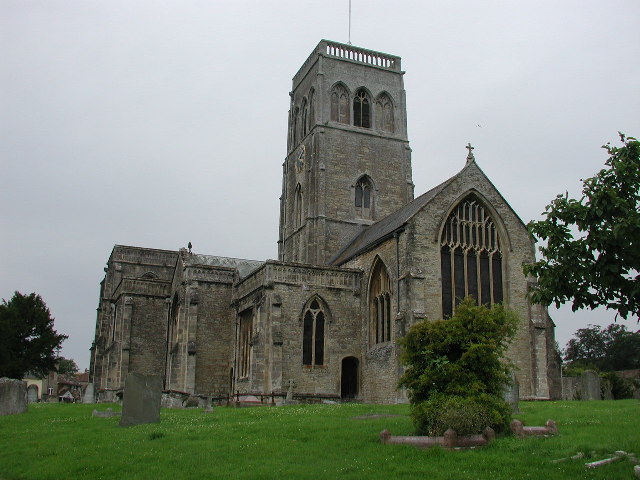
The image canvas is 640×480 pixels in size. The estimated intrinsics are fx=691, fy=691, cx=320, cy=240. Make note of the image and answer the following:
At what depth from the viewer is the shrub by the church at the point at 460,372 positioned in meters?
14.0

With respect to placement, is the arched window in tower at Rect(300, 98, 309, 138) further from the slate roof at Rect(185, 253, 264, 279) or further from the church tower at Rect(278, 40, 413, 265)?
the slate roof at Rect(185, 253, 264, 279)

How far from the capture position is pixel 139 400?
18.8 meters

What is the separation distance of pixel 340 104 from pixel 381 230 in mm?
12840

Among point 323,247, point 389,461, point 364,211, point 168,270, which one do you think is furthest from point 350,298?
point 168,270

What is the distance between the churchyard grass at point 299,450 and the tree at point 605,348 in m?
54.4

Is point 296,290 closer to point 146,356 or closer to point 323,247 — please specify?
point 323,247

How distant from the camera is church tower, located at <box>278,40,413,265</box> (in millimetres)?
42281

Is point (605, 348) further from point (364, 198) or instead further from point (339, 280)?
point (339, 280)

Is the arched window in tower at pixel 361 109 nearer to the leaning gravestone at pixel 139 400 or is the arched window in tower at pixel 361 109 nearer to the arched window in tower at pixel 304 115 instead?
the arched window in tower at pixel 304 115

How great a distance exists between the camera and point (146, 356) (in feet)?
140

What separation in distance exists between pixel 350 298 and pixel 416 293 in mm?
4909

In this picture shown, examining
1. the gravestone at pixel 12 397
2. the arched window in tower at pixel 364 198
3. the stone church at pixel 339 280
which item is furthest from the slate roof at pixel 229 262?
the gravestone at pixel 12 397

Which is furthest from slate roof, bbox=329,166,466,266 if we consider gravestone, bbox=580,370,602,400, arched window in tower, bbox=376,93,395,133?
gravestone, bbox=580,370,602,400

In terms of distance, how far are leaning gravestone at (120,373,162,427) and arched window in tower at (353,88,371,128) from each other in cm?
2964
